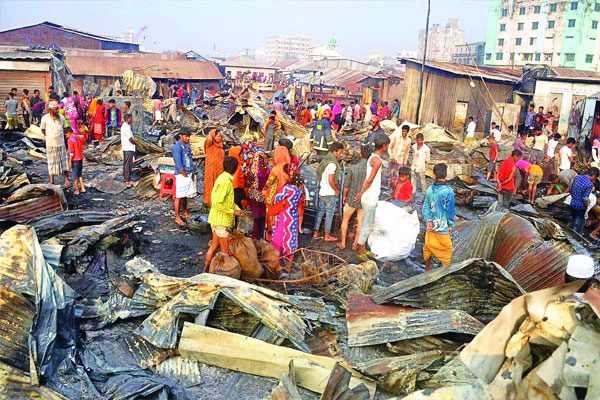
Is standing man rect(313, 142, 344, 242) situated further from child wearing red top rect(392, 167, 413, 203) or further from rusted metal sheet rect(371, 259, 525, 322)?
rusted metal sheet rect(371, 259, 525, 322)

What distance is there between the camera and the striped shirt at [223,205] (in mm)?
5328

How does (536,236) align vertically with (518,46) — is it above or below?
below

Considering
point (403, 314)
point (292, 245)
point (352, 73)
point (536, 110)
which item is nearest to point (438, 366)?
point (403, 314)

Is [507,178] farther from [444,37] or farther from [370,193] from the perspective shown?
[444,37]

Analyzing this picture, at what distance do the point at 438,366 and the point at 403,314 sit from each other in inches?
25.6

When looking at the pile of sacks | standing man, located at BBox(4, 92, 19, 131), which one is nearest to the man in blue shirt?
the pile of sacks

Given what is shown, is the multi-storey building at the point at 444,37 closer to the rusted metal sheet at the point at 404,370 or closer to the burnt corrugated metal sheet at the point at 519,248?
the burnt corrugated metal sheet at the point at 519,248

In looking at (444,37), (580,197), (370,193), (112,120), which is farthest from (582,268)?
(444,37)

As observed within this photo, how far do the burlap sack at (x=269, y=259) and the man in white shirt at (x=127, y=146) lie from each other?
15.2 ft

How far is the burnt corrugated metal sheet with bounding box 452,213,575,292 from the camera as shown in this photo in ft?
17.2

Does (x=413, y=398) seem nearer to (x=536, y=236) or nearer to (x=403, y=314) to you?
(x=403, y=314)

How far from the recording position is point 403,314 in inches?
180

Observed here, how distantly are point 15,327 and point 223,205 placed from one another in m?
2.22

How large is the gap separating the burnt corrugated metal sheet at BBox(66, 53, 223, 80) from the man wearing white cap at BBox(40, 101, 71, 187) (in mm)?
20226
